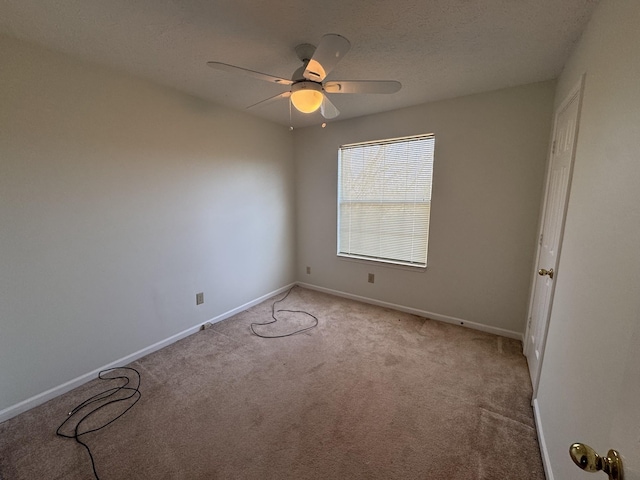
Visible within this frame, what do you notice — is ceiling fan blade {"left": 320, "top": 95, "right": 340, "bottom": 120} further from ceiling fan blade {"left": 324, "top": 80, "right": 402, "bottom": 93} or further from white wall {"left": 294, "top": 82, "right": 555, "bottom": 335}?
white wall {"left": 294, "top": 82, "right": 555, "bottom": 335}

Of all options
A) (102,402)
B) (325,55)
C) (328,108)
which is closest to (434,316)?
(328,108)

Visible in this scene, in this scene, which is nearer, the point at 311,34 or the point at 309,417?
the point at 311,34

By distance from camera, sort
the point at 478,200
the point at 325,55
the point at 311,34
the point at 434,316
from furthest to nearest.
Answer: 1. the point at 434,316
2. the point at 478,200
3. the point at 311,34
4. the point at 325,55

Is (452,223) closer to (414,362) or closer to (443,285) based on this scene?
(443,285)

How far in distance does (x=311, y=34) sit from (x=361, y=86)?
43 centimetres

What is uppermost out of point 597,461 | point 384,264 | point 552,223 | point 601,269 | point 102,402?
point 552,223

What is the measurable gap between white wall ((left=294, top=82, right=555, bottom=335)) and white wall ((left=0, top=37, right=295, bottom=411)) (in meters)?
1.77

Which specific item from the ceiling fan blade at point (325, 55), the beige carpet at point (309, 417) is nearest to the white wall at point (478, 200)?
the beige carpet at point (309, 417)

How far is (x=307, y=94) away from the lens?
5.45 ft

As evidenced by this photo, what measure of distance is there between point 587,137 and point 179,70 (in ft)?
8.84

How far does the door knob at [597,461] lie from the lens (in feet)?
1.60

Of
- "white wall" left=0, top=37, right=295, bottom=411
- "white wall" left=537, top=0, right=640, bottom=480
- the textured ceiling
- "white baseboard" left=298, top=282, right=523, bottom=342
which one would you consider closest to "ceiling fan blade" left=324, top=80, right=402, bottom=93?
the textured ceiling

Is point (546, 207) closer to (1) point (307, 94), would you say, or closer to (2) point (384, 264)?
(2) point (384, 264)

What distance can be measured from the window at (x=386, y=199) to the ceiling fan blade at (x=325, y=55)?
1.72 m
